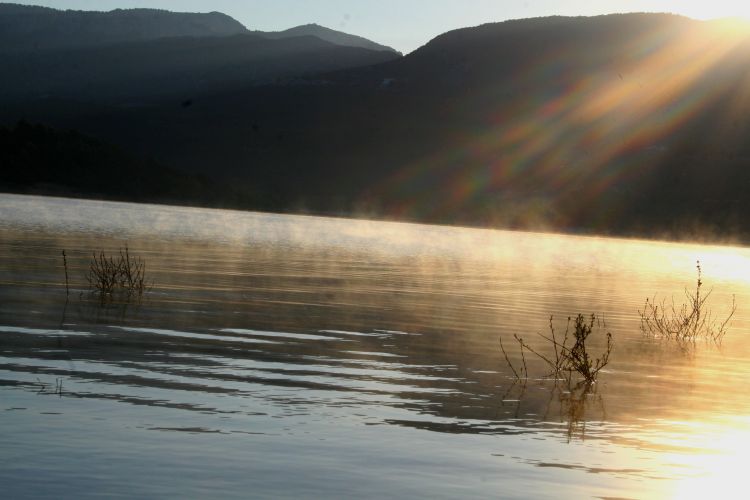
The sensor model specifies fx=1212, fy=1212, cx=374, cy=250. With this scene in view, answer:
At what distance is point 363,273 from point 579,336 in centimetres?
2344

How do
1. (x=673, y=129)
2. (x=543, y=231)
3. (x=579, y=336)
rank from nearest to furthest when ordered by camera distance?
1. (x=579, y=336)
2. (x=543, y=231)
3. (x=673, y=129)

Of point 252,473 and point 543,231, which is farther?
point 543,231

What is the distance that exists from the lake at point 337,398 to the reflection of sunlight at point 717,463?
0.04 metres

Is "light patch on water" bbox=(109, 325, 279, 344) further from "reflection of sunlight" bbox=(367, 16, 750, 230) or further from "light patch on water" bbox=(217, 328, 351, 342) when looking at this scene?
"reflection of sunlight" bbox=(367, 16, 750, 230)

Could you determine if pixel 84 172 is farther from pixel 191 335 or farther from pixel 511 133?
pixel 191 335

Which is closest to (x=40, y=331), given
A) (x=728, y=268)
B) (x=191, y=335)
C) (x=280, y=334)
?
(x=191, y=335)

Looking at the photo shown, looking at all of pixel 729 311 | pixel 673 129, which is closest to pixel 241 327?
pixel 729 311

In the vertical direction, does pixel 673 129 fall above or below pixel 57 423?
above

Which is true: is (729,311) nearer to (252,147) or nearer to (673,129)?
(673,129)

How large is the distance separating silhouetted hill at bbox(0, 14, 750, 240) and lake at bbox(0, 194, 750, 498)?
4010 inches

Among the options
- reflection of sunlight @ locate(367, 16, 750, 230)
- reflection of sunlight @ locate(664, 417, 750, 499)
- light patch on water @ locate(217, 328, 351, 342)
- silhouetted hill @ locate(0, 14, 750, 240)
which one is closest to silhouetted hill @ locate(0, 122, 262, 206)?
silhouetted hill @ locate(0, 14, 750, 240)

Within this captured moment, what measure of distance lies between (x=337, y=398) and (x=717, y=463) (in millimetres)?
4902

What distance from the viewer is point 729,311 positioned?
117 feet

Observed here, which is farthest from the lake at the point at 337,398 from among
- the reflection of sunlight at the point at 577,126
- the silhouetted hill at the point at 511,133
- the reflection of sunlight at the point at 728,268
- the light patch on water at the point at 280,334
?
the reflection of sunlight at the point at 577,126
